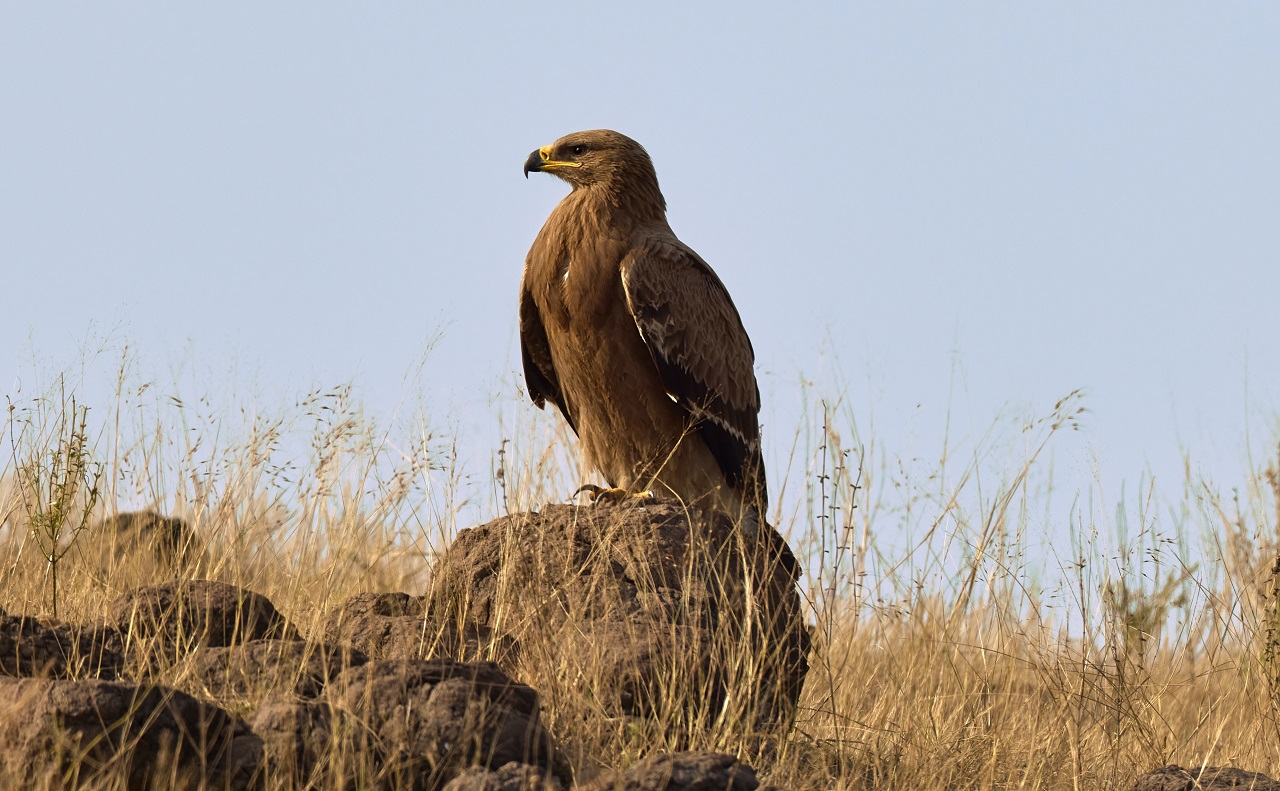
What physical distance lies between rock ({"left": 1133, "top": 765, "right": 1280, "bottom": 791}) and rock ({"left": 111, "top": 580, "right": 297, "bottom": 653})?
304 cm

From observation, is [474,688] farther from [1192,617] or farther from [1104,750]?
[1192,617]

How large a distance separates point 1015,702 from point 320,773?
12.5 ft

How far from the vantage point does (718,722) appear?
472cm

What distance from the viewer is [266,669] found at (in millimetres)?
4258

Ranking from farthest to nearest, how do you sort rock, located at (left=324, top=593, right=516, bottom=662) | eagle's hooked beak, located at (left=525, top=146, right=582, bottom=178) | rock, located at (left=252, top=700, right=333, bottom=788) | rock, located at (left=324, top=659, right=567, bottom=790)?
1. eagle's hooked beak, located at (left=525, top=146, right=582, bottom=178)
2. rock, located at (left=324, top=593, right=516, bottom=662)
3. rock, located at (left=324, top=659, right=567, bottom=790)
4. rock, located at (left=252, top=700, right=333, bottom=788)

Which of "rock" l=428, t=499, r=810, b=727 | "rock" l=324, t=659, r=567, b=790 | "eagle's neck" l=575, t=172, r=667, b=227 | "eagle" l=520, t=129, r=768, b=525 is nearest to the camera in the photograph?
"rock" l=324, t=659, r=567, b=790

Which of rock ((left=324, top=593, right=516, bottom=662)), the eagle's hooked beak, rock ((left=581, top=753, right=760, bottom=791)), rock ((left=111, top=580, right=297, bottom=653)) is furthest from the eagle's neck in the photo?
rock ((left=581, top=753, right=760, bottom=791))

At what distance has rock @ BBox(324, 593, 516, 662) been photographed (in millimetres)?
5117

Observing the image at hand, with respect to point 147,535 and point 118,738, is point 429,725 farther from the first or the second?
point 147,535

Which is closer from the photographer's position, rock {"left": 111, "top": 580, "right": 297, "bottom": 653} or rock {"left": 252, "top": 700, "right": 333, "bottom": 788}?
rock {"left": 252, "top": 700, "right": 333, "bottom": 788}

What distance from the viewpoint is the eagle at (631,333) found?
23.0ft

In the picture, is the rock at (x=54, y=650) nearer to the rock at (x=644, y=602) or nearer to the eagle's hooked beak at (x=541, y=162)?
the rock at (x=644, y=602)

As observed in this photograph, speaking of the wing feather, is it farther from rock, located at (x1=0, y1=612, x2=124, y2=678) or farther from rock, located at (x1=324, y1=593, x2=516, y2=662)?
rock, located at (x1=0, y1=612, x2=124, y2=678)

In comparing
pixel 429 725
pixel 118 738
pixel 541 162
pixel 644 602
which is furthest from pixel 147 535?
pixel 429 725
